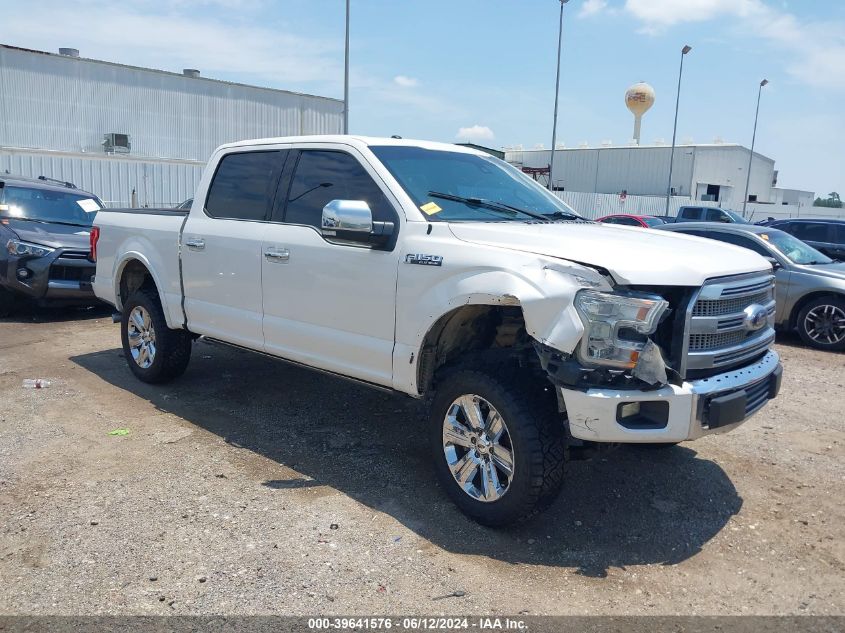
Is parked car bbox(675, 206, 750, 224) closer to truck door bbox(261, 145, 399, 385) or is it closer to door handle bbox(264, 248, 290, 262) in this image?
truck door bbox(261, 145, 399, 385)

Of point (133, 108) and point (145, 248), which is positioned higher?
point (133, 108)

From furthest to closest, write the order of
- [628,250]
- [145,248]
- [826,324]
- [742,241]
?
[742,241] < [826,324] < [145,248] < [628,250]

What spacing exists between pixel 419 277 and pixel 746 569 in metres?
2.30

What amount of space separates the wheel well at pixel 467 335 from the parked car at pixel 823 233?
430 inches

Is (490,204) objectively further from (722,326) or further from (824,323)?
(824,323)

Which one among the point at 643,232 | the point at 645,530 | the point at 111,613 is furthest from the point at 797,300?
the point at 111,613

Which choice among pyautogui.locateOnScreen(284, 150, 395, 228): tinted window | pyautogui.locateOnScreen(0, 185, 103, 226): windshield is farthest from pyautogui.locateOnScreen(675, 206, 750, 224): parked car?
pyautogui.locateOnScreen(284, 150, 395, 228): tinted window

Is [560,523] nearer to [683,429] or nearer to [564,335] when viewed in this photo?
[683,429]

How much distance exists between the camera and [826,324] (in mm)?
9227

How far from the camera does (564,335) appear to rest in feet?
11.2

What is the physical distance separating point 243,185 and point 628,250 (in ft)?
10.6

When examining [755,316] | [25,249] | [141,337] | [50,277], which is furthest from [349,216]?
[25,249]

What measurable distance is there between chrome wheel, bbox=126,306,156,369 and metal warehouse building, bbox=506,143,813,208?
49.0m

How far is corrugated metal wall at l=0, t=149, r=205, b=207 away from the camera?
22.4 meters
